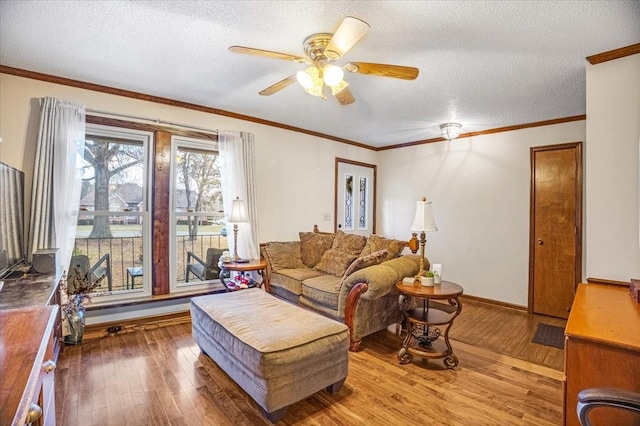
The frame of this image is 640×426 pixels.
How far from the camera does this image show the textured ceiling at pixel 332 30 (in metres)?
1.88

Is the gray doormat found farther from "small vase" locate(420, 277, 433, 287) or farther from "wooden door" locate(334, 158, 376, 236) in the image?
"wooden door" locate(334, 158, 376, 236)

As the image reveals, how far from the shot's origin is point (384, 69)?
2.09 metres

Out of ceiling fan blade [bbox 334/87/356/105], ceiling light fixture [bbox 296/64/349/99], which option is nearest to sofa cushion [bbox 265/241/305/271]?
ceiling fan blade [bbox 334/87/356/105]

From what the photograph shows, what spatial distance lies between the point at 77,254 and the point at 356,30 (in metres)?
3.39

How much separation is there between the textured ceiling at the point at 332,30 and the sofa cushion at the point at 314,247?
5.56 feet

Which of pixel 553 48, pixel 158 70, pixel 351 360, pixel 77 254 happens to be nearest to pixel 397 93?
pixel 553 48

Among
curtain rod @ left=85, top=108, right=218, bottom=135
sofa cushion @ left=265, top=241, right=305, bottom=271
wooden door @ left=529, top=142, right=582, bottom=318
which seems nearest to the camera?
curtain rod @ left=85, top=108, right=218, bottom=135

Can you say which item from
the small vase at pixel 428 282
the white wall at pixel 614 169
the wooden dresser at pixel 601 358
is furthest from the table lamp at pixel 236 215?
the white wall at pixel 614 169

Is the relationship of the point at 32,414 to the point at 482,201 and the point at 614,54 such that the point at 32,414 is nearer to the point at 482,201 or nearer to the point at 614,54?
the point at 614,54

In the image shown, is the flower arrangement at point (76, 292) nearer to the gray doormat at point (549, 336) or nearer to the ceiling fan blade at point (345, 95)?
the ceiling fan blade at point (345, 95)

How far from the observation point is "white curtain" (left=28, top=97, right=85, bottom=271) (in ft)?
9.05

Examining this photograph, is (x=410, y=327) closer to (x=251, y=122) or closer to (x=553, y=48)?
(x=553, y=48)

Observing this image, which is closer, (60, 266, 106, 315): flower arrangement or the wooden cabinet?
the wooden cabinet

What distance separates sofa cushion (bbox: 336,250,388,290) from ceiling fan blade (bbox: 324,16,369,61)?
1841mm
